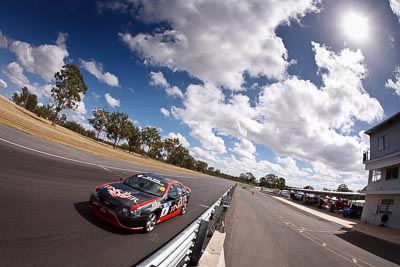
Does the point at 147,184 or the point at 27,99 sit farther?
the point at 27,99

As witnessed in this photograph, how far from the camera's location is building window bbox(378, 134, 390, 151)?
25844 millimetres

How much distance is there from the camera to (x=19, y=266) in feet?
11.6

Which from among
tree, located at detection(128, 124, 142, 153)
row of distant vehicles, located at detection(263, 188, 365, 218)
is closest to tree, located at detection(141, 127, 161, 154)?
tree, located at detection(128, 124, 142, 153)

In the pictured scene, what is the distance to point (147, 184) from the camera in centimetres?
805

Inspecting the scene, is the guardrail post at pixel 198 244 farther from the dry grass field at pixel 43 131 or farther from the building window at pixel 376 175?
the building window at pixel 376 175

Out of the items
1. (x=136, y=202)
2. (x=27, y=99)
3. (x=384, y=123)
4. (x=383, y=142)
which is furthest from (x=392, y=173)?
(x=27, y=99)

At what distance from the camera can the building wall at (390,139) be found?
24.2 m

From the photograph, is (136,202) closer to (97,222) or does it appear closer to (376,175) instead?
(97,222)

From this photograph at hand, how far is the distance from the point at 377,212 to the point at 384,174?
13.3ft

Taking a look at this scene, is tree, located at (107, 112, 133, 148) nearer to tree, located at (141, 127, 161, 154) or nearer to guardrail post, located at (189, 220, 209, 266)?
tree, located at (141, 127, 161, 154)

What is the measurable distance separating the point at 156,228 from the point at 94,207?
2.00 metres

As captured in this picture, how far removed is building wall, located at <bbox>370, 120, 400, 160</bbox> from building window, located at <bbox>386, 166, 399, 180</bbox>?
1571 mm

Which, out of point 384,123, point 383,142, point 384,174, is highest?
point 384,123

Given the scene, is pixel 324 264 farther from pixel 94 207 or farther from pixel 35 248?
pixel 35 248
